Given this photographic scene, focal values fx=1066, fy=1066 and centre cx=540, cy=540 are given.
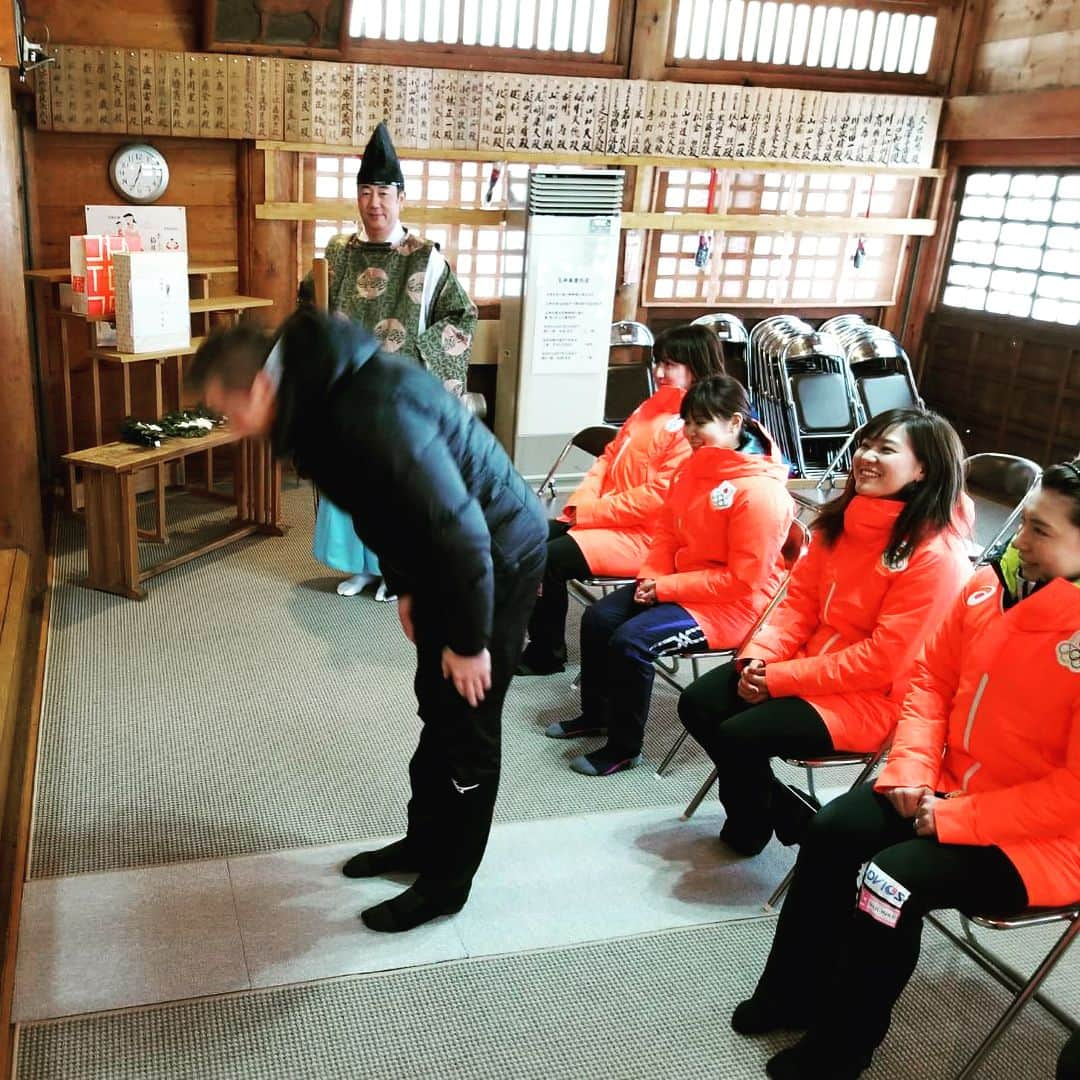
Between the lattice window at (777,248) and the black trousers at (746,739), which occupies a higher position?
the lattice window at (777,248)

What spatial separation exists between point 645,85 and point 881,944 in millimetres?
4969

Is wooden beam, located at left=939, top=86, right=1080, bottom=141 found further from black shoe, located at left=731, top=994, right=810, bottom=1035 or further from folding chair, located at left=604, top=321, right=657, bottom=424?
black shoe, located at left=731, top=994, right=810, bottom=1035

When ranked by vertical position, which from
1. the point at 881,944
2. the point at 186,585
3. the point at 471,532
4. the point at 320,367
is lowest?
the point at 186,585

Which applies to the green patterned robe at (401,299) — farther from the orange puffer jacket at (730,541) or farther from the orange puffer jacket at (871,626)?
the orange puffer jacket at (871,626)

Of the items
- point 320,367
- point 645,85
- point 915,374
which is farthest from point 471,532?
point 915,374

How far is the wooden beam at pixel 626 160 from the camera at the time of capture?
17.4 ft

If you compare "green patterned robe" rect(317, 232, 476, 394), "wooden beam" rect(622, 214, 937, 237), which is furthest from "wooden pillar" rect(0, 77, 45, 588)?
"wooden beam" rect(622, 214, 937, 237)

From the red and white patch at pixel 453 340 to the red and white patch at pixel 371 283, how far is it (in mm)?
289

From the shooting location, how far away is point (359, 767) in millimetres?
3053

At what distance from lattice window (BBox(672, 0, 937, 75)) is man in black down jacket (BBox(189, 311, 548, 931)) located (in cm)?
469

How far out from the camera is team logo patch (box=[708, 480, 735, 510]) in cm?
297

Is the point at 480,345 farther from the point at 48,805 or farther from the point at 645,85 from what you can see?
the point at 48,805

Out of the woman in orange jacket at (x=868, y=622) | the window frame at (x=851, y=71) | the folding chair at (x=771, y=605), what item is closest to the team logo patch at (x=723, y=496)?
the folding chair at (x=771, y=605)

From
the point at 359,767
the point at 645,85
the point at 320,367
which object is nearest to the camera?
the point at 320,367
